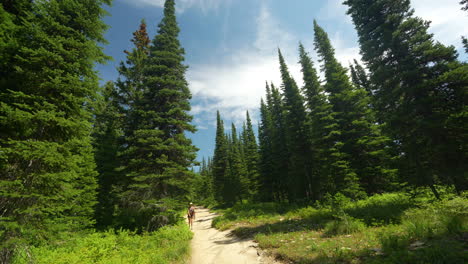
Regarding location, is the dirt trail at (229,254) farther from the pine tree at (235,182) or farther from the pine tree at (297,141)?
the pine tree at (235,182)

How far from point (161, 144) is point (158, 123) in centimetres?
243

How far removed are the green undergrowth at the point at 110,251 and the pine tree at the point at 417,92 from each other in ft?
44.1

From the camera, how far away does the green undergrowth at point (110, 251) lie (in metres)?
7.03

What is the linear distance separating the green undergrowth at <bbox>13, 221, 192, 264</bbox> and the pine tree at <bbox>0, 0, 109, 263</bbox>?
1.10 m

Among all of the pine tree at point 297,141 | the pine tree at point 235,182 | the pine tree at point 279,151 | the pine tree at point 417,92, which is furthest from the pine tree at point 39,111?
the pine tree at point 235,182

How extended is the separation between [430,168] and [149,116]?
1870 cm

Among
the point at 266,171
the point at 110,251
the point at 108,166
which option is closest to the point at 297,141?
the point at 266,171

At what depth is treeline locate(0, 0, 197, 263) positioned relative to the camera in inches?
254

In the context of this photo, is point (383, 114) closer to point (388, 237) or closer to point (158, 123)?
point (388, 237)

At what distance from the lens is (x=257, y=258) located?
7.22 metres

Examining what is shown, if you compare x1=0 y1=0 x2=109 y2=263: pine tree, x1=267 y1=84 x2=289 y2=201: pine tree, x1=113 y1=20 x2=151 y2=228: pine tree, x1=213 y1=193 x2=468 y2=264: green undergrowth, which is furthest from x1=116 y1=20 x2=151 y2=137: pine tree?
x1=267 y1=84 x2=289 y2=201: pine tree

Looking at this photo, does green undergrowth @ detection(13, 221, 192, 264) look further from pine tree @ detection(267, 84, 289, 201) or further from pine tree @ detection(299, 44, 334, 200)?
pine tree @ detection(267, 84, 289, 201)

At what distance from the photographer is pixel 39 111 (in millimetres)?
6367

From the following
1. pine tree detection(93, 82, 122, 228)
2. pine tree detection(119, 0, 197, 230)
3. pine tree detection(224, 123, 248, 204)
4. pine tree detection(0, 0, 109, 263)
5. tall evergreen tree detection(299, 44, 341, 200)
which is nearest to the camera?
pine tree detection(0, 0, 109, 263)
